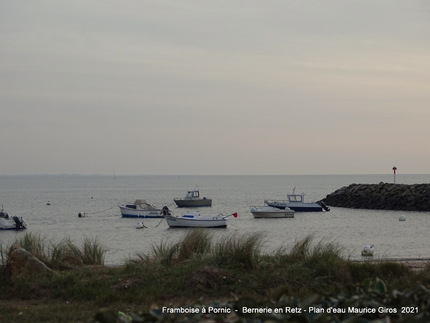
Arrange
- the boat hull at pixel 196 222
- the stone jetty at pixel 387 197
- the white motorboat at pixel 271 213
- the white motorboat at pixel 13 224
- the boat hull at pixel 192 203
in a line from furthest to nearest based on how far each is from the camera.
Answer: the boat hull at pixel 192 203 < the stone jetty at pixel 387 197 < the white motorboat at pixel 271 213 < the white motorboat at pixel 13 224 < the boat hull at pixel 196 222

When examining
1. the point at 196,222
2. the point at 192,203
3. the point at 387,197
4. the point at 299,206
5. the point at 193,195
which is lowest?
the point at 196,222

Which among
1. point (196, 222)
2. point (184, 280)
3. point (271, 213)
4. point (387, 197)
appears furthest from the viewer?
point (387, 197)

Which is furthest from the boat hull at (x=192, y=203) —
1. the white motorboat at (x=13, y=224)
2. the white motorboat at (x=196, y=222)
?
the white motorboat at (x=196, y=222)

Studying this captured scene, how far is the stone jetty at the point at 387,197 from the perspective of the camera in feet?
256

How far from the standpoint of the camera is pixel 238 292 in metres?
12.6

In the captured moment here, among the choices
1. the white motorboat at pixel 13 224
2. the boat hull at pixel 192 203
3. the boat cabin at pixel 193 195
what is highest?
the boat cabin at pixel 193 195

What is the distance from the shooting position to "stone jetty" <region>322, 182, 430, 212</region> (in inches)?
3076

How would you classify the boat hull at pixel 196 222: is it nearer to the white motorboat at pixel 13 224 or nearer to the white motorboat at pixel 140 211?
the white motorboat at pixel 13 224

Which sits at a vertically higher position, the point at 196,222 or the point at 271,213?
the point at 271,213

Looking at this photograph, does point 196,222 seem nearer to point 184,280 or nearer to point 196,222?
point 196,222

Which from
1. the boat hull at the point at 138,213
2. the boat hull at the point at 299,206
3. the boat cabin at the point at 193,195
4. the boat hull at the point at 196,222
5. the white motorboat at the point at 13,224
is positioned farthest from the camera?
the boat cabin at the point at 193,195

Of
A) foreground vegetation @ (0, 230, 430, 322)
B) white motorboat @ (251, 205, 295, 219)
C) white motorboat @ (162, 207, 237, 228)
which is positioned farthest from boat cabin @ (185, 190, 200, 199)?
foreground vegetation @ (0, 230, 430, 322)

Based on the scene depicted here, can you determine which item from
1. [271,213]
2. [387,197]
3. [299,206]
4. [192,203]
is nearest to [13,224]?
[271,213]

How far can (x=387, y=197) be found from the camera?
268ft
